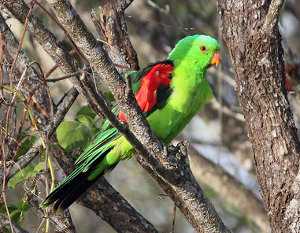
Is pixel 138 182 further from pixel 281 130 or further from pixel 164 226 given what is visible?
pixel 281 130

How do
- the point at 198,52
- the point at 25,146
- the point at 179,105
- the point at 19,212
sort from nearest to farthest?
the point at 19,212 < the point at 25,146 < the point at 179,105 < the point at 198,52

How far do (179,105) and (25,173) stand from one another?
0.79 metres

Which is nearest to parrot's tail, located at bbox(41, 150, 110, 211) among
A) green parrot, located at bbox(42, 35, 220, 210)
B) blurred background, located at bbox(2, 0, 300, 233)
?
green parrot, located at bbox(42, 35, 220, 210)

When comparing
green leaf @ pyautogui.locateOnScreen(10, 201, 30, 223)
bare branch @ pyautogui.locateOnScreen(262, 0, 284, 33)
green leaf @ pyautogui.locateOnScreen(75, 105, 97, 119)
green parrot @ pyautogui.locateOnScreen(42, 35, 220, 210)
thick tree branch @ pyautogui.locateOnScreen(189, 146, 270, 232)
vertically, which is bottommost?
thick tree branch @ pyautogui.locateOnScreen(189, 146, 270, 232)

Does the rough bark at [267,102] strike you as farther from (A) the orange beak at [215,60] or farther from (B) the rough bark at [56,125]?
(A) the orange beak at [215,60]

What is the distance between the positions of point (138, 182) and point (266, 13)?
4.76m

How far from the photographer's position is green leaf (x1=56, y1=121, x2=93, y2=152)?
3.92m

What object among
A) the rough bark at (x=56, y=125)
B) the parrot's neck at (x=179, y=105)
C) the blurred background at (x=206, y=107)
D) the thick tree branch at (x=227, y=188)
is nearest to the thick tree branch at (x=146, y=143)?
the rough bark at (x=56, y=125)

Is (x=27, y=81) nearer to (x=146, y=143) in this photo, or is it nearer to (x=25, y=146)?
(x=25, y=146)

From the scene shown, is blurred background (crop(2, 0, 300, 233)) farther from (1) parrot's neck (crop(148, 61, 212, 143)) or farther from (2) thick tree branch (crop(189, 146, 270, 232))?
(1) parrot's neck (crop(148, 61, 212, 143))

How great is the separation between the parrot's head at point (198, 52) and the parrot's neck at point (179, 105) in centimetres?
12

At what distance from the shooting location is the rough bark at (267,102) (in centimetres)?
341

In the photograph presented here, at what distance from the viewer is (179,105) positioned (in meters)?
4.11

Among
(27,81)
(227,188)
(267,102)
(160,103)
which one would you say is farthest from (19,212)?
(227,188)
